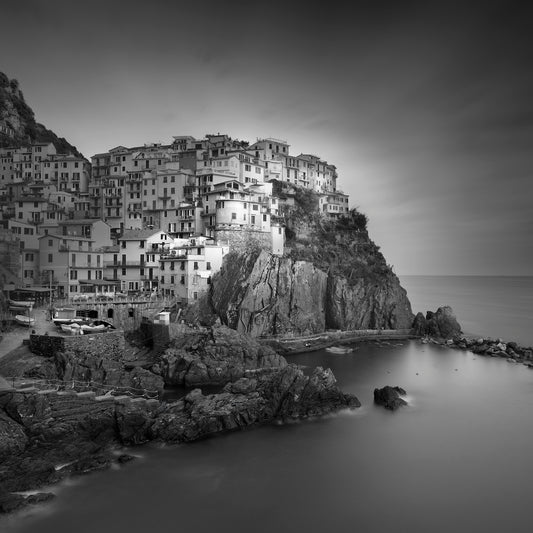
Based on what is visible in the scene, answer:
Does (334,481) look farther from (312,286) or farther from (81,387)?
(312,286)

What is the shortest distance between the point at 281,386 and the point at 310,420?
3175 mm

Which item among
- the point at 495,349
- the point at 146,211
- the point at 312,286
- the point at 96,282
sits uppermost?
the point at 146,211

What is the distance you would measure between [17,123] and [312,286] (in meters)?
79.5

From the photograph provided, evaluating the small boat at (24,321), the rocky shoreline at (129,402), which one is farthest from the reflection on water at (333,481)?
the small boat at (24,321)

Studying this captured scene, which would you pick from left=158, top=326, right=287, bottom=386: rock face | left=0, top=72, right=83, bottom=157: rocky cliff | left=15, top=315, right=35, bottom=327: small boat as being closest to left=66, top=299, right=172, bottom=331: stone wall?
left=15, top=315, right=35, bottom=327: small boat

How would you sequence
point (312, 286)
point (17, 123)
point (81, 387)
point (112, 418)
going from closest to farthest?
point (112, 418) → point (81, 387) → point (312, 286) → point (17, 123)

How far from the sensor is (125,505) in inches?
882

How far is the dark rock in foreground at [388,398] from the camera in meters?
37.2

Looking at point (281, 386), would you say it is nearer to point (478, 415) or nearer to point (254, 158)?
point (478, 415)

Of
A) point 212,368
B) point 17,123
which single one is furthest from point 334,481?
point 17,123

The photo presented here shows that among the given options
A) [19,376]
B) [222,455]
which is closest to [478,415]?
[222,455]

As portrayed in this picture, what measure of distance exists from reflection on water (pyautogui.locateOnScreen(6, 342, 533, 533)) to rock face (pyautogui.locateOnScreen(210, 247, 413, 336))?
2165 centimetres

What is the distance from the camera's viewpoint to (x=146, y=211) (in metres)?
72.9

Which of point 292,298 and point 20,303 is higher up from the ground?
point 292,298
